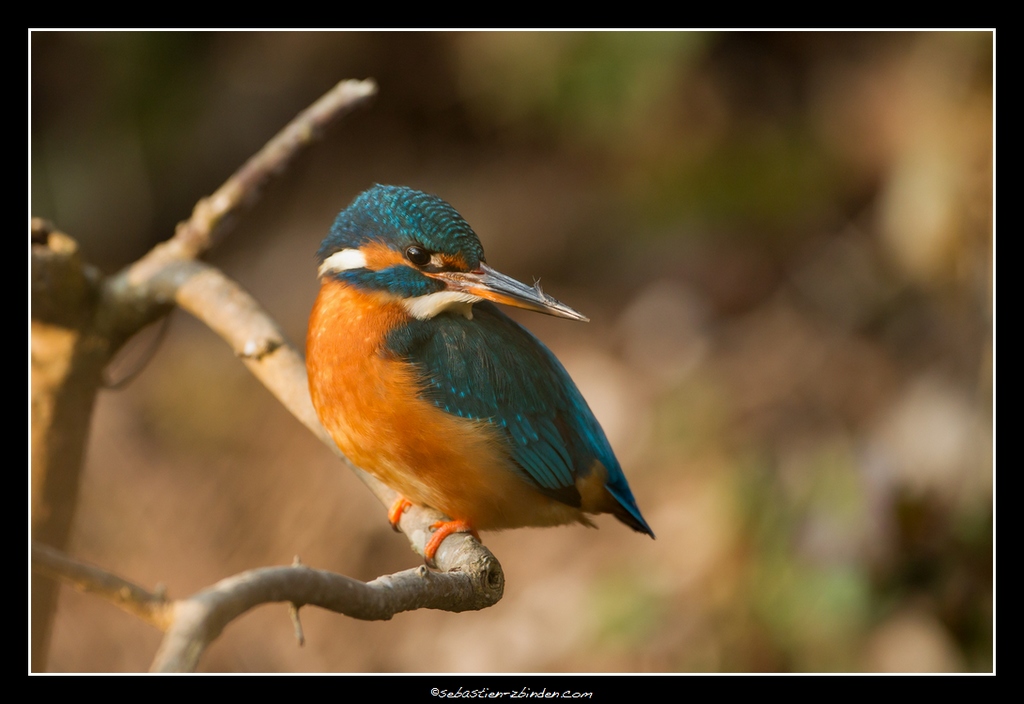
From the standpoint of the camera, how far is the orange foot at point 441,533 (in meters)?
1.65

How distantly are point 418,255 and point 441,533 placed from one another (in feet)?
1.73

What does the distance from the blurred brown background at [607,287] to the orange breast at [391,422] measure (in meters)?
1.72

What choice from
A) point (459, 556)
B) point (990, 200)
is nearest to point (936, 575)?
point (990, 200)

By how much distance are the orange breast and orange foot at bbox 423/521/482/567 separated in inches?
1.0

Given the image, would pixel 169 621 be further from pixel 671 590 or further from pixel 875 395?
pixel 875 395

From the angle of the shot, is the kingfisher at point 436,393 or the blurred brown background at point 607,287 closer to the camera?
the kingfisher at point 436,393

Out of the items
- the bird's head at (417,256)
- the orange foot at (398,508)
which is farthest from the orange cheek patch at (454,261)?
the orange foot at (398,508)

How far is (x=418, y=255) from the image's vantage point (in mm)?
1533

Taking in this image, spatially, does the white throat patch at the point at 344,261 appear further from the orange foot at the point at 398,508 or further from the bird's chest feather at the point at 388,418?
the orange foot at the point at 398,508

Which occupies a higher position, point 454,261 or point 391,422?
point 454,261

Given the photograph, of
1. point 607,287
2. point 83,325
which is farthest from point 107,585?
point 607,287

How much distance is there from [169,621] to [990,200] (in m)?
3.05

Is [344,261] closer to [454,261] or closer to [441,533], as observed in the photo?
[454,261]

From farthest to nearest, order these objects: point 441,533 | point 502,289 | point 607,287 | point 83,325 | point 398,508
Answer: point 607,287 → point 83,325 → point 398,508 → point 441,533 → point 502,289
